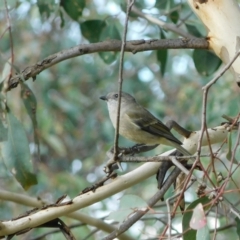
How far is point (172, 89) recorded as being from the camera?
28.1 ft

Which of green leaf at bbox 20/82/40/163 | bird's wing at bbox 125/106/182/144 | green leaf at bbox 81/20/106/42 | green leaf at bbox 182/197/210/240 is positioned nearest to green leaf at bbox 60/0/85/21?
green leaf at bbox 81/20/106/42

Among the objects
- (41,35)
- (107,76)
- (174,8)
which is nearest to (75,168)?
(107,76)

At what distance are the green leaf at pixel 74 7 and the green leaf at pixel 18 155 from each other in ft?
3.35

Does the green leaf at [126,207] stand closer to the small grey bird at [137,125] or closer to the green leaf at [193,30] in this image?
the small grey bird at [137,125]

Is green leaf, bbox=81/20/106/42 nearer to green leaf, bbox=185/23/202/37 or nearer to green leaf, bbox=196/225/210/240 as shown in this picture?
green leaf, bbox=185/23/202/37

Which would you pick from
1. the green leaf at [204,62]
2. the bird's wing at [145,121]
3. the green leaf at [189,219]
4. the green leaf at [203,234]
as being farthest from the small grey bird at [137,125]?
the green leaf at [203,234]

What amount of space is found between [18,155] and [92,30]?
1145 millimetres

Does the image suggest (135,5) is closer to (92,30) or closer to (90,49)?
(92,30)

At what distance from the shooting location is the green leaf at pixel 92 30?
309cm

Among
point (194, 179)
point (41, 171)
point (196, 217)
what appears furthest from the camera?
point (41, 171)

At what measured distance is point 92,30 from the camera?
10.2ft

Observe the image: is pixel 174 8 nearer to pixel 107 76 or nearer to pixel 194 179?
pixel 194 179

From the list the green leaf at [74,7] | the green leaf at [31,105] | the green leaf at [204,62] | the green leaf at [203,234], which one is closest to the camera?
the green leaf at [203,234]

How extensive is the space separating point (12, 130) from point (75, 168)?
247 inches
